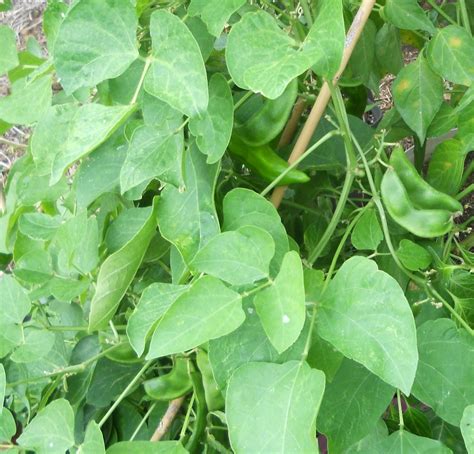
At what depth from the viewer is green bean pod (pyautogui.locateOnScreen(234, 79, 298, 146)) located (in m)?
0.64

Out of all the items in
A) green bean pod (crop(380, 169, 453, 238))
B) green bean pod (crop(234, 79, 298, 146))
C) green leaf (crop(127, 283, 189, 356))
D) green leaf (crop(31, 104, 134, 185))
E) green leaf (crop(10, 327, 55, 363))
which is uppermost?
green leaf (crop(31, 104, 134, 185))

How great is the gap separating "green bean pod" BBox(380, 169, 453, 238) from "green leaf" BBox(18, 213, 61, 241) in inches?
14.4

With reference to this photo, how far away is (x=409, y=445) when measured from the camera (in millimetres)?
620

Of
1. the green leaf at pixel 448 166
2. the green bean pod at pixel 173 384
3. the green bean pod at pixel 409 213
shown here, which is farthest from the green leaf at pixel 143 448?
the green leaf at pixel 448 166

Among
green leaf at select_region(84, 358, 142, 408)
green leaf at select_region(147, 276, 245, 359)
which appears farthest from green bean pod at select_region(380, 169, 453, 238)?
green leaf at select_region(84, 358, 142, 408)

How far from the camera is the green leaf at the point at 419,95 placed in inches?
29.0

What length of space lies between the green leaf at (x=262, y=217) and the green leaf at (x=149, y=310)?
0.08 m

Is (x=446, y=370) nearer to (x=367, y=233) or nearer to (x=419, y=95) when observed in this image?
(x=367, y=233)

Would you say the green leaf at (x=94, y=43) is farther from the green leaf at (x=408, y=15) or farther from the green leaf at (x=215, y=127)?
the green leaf at (x=408, y=15)

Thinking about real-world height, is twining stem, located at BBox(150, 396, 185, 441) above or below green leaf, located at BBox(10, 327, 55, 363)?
below

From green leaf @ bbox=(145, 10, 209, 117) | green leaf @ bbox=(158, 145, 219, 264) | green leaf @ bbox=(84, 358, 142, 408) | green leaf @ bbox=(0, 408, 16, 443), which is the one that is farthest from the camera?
green leaf @ bbox=(84, 358, 142, 408)

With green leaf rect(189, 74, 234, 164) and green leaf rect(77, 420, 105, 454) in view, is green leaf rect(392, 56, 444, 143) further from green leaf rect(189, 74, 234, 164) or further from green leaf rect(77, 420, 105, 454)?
green leaf rect(77, 420, 105, 454)

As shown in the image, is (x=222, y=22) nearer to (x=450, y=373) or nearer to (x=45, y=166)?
(x=45, y=166)

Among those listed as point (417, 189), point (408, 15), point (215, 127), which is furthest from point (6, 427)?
point (408, 15)
